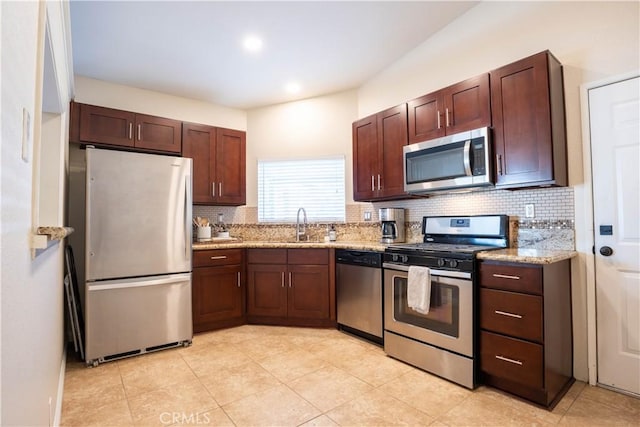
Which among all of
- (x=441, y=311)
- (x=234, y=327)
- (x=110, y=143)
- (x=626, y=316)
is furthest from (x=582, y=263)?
(x=110, y=143)

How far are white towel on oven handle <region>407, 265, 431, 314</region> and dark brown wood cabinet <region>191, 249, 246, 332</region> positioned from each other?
1.86m

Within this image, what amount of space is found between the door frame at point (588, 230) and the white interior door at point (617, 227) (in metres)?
0.02

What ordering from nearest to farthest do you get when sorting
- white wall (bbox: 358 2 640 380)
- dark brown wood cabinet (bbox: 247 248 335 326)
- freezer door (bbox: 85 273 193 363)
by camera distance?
white wall (bbox: 358 2 640 380)
freezer door (bbox: 85 273 193 363)
dark brown wood cabinet (bbox: 247 248 335 326)

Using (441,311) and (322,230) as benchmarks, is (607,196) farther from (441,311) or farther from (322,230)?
(322,230)

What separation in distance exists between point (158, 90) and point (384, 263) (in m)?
3.13

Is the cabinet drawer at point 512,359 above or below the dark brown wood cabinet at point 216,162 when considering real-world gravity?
below

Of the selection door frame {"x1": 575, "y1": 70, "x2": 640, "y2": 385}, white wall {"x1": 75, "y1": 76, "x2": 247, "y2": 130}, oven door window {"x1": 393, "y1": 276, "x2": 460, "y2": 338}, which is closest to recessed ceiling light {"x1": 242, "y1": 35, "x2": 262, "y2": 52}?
white wall {"x1": 75, "y1": 76, "x2": 247, "y2": 130}

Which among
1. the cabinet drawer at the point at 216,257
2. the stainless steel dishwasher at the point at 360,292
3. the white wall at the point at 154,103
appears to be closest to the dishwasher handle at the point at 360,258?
the stainless steel dishwasher at the point at 360,292

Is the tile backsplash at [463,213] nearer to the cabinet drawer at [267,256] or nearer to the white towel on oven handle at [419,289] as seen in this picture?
the cabinet drawer at [267,256]

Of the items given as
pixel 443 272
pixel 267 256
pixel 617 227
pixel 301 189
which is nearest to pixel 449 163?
pixel 443 272

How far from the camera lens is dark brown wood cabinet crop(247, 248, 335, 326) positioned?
3.33 metres

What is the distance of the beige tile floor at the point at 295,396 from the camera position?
182 centimetres

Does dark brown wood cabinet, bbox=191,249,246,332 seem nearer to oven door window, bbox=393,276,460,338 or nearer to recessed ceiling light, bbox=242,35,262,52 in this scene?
oven door window, bbox=393,276,460,338

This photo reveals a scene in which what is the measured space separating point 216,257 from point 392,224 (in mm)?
1853
